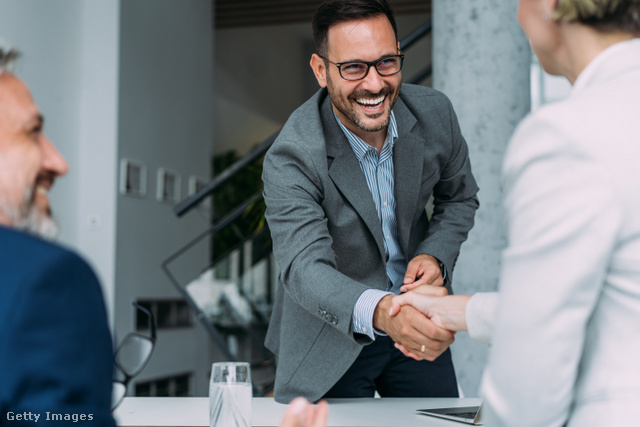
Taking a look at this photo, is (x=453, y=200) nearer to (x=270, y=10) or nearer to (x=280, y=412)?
(x=280, y=412)

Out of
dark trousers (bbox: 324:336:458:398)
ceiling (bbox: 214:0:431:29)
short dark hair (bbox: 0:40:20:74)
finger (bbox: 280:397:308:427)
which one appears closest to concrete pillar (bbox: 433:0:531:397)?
dark trousers (bbox: 324:336:458:398)

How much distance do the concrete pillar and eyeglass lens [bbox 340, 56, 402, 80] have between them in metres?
0.89

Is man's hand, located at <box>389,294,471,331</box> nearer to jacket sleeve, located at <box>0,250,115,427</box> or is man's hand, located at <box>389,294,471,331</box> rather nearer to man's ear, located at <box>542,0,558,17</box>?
man's ear, located at <box>542,0,558,17</box>

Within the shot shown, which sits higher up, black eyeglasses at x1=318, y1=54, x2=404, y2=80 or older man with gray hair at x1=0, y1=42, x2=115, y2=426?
black eyeglasses at x1=318, y1=54, x2=404, y2=80

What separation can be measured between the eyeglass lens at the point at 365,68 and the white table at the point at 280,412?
823mm

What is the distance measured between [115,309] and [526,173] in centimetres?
467

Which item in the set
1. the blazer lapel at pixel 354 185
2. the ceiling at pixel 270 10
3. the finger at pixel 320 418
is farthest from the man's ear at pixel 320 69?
the ceiling at pixel 270 10

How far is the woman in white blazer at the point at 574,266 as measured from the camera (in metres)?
0.78

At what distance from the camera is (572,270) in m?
0.79

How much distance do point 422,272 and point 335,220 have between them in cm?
26

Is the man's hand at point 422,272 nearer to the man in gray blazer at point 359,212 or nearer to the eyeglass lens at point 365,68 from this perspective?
the man in gray blazer at point 359,212

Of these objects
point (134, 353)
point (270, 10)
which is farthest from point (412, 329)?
point (270, 10)

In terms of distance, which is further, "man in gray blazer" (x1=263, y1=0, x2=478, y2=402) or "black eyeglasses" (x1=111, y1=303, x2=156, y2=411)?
"man in gray blazer" (x1=263, y1=0, x2=478, y2=402)

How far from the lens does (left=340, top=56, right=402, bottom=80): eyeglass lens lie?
6.17 feet
